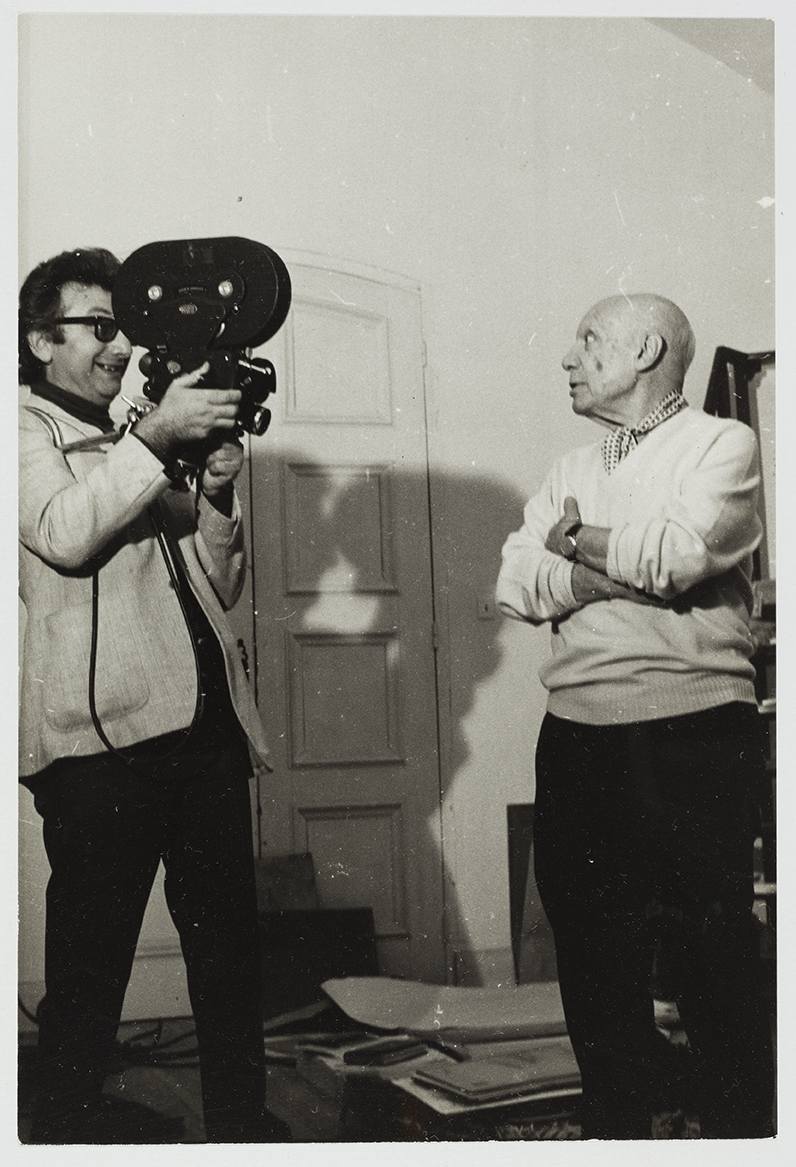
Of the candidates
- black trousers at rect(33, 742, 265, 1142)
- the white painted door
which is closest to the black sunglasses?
the white painted door

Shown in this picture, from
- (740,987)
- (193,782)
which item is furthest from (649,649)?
(193,782)

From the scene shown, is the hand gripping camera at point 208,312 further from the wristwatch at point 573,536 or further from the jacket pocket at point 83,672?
the wristwatch at point 573,536

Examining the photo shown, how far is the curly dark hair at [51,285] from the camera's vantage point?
6.26 ft

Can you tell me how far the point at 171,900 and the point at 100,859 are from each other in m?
0.13

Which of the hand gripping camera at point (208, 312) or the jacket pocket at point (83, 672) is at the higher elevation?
the hand gripping camera at point (208, 312)

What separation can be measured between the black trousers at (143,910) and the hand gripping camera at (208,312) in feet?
2.02

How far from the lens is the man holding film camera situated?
1.85 m

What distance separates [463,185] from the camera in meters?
1.93

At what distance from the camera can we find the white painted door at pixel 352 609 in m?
1.87

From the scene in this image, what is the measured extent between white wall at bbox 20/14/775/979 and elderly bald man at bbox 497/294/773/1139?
7 cm

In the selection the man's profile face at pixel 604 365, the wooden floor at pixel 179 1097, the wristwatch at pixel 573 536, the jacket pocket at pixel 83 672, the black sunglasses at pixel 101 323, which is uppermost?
the black sunglasses at pixel 101 323

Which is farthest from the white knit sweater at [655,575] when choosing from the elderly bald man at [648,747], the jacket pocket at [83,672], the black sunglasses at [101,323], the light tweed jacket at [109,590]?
the black sunglasses at [101,323]

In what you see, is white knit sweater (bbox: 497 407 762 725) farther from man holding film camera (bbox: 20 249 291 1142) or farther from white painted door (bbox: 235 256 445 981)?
man holding film camera (bbox: 20 249 291 1142)

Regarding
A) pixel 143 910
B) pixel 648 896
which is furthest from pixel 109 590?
pixel 648 896
